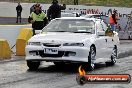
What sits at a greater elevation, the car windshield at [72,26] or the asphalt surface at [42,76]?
the car windshield at [72,26]

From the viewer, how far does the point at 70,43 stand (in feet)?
37.1

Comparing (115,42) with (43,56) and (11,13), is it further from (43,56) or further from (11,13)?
(11,13)

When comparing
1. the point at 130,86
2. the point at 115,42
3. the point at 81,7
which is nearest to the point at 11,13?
the point at 81,7

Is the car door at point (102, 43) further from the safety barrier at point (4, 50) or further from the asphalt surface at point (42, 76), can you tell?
the safety barrier at point (4, 50)

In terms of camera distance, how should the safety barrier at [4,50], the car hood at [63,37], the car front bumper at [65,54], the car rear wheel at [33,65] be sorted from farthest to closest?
1. the safety barrier at [4,50]
2. the car rear wheel at [33,65]
3. the car hood at [63,37]
4. the car front bumper at [65,54]

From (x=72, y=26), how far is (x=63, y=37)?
3.33 ft

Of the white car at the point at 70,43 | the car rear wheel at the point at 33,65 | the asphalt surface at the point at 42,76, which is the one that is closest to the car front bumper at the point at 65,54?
the white car at the point at 70,43

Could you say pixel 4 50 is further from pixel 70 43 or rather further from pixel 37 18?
pixel 70 43

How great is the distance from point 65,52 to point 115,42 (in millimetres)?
3356

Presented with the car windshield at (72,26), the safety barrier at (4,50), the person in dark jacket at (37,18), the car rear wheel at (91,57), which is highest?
the car windshield at (72,26)

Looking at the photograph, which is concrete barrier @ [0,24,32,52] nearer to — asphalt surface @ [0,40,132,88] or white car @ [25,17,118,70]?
asphalt surface @ [0,40,132,88]

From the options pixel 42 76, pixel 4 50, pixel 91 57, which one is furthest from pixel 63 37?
pixel 4 50

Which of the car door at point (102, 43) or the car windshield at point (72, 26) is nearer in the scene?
the car windshield at point (72, 26)

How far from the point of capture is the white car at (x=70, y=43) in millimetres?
11195
